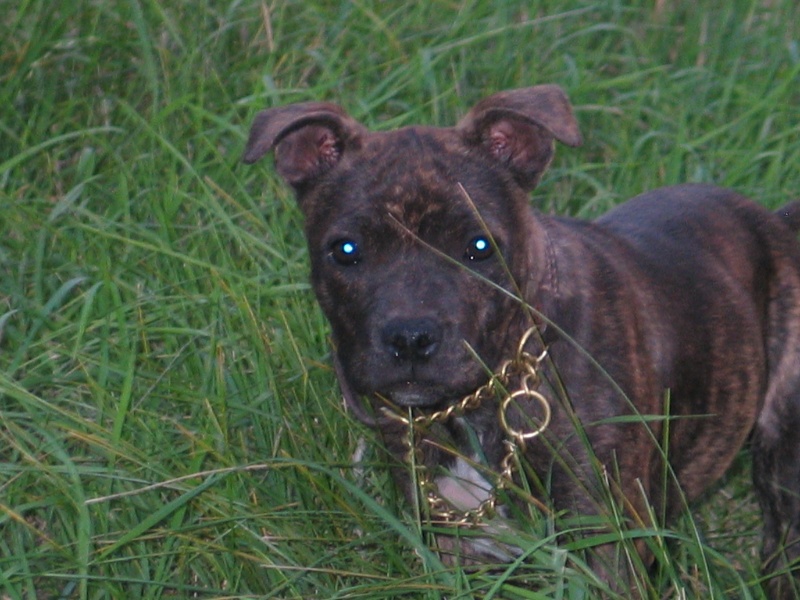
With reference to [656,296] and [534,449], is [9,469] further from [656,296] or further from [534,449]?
[656,296]

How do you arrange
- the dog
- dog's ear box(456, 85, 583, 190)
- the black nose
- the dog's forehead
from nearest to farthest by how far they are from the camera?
the black nose → the dog → the dog's forehead → dog's ear box(456, 85, 583, 190)

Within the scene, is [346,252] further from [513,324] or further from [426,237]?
[513,324]

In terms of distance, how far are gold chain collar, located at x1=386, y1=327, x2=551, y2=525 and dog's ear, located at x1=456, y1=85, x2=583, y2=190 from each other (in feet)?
2.18

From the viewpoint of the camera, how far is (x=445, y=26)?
23.9 ft

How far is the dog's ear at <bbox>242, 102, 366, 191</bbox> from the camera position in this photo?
4.63 m

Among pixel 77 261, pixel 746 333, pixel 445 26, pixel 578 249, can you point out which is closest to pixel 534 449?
pixel 578 249

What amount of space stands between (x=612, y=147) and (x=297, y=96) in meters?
1.55

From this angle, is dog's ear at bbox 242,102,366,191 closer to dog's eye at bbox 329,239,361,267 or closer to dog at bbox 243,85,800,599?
dog at bbox 243,85,800,599

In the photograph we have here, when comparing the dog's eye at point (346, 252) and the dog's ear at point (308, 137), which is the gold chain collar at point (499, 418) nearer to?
the dog's eye at point (346, 252)

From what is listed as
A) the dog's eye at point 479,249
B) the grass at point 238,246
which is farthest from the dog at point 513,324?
the grass at point 238,246

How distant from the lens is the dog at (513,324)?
4.27 m

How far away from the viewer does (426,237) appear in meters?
4.41

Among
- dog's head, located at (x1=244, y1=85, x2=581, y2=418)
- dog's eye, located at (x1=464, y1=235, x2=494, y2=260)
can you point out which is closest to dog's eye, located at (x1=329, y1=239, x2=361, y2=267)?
dog's head, located at (x1=244, y1=85, x2=581, y2=418)

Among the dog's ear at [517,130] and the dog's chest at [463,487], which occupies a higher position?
the dog's ear at [517,130]
